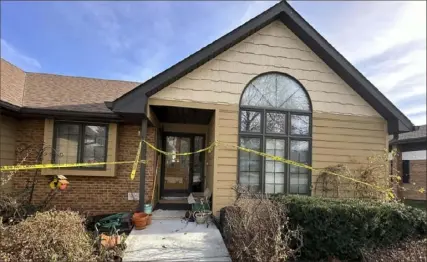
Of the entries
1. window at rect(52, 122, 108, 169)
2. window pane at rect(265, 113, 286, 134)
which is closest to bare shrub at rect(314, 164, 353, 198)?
window pane at rect(265, 113, 286, 134)

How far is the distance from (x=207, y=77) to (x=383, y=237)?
546 cm

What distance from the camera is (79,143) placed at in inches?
333

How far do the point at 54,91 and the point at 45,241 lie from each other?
6717 millimetres

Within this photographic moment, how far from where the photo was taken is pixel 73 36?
8.70 metres

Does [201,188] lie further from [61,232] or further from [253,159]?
[61,232]

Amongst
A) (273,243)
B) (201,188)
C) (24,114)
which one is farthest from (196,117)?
(273,243)

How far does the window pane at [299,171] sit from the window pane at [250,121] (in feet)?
3.82

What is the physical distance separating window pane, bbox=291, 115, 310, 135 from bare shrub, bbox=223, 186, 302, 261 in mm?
2945

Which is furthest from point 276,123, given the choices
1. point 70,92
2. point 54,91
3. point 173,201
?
point 54,91

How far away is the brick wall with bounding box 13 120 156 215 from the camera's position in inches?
328

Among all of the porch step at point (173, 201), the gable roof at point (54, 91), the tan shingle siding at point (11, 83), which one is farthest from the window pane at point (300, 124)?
the tan shingle siding at point (11, 83)

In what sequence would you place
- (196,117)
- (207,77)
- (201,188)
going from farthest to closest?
(201,188), (196,117), (207,77)

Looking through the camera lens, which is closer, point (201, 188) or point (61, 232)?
point (61, 232)

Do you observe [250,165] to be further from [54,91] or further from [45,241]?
[54,91]
